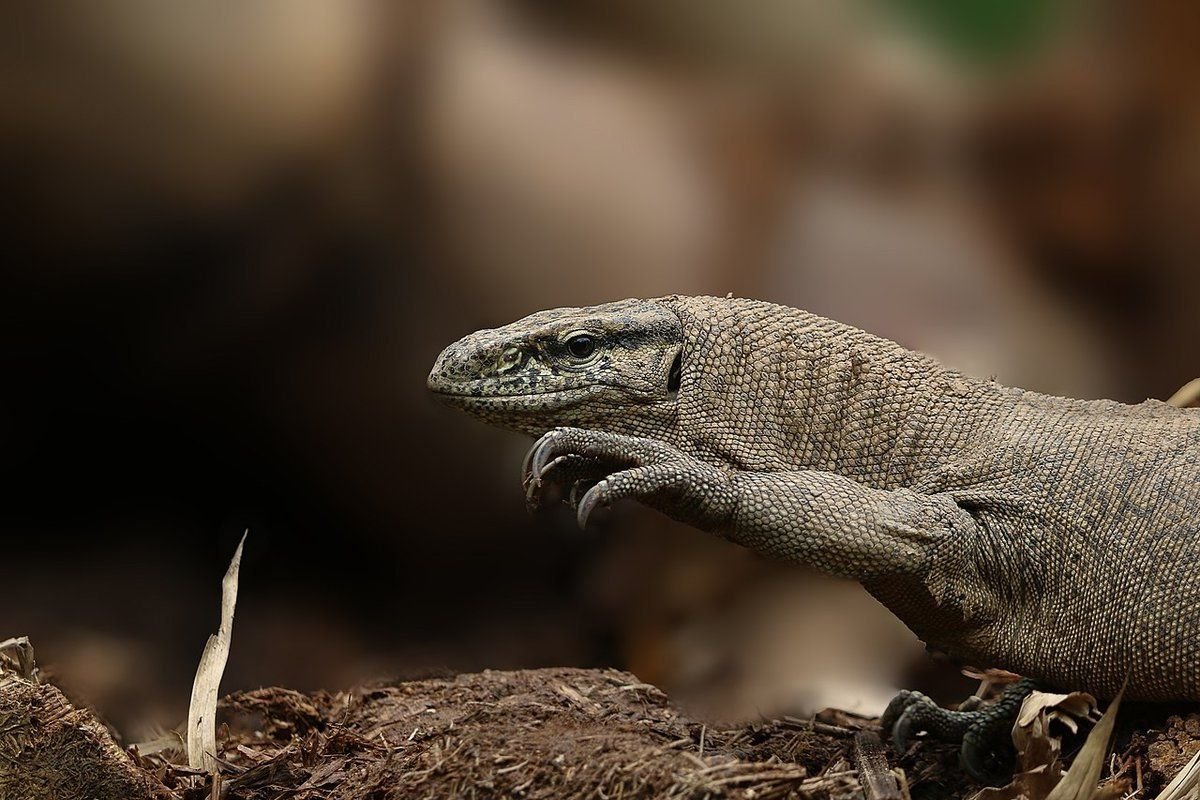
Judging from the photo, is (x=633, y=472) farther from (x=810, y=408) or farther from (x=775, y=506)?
(x=810, y=408)

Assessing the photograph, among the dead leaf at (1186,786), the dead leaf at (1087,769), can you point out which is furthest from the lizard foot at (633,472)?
the dead leaf at (1186,786)

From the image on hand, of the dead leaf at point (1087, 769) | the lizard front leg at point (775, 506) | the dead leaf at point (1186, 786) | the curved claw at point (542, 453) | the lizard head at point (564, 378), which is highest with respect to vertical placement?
the lizard head at point (564, 378)

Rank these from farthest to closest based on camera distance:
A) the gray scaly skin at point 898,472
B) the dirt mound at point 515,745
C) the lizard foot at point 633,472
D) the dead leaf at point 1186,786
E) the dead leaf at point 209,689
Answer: the dead leaf at point 209,689, the gray scaly skin at point 898,472, the lizard foot at point 633,472, the dead leaf at point 1186,786, the dirt mound at point 515,745

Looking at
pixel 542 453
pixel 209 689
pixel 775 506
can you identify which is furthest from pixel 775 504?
pixel 209 689

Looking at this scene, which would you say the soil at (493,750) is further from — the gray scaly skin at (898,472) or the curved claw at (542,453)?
the curved claw at (542,453)

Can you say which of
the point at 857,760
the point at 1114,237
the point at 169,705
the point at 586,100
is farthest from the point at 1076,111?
the point at 169,705

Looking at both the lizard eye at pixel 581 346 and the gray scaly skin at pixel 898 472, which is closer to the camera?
the gray scaly skin at pixel 898 472
